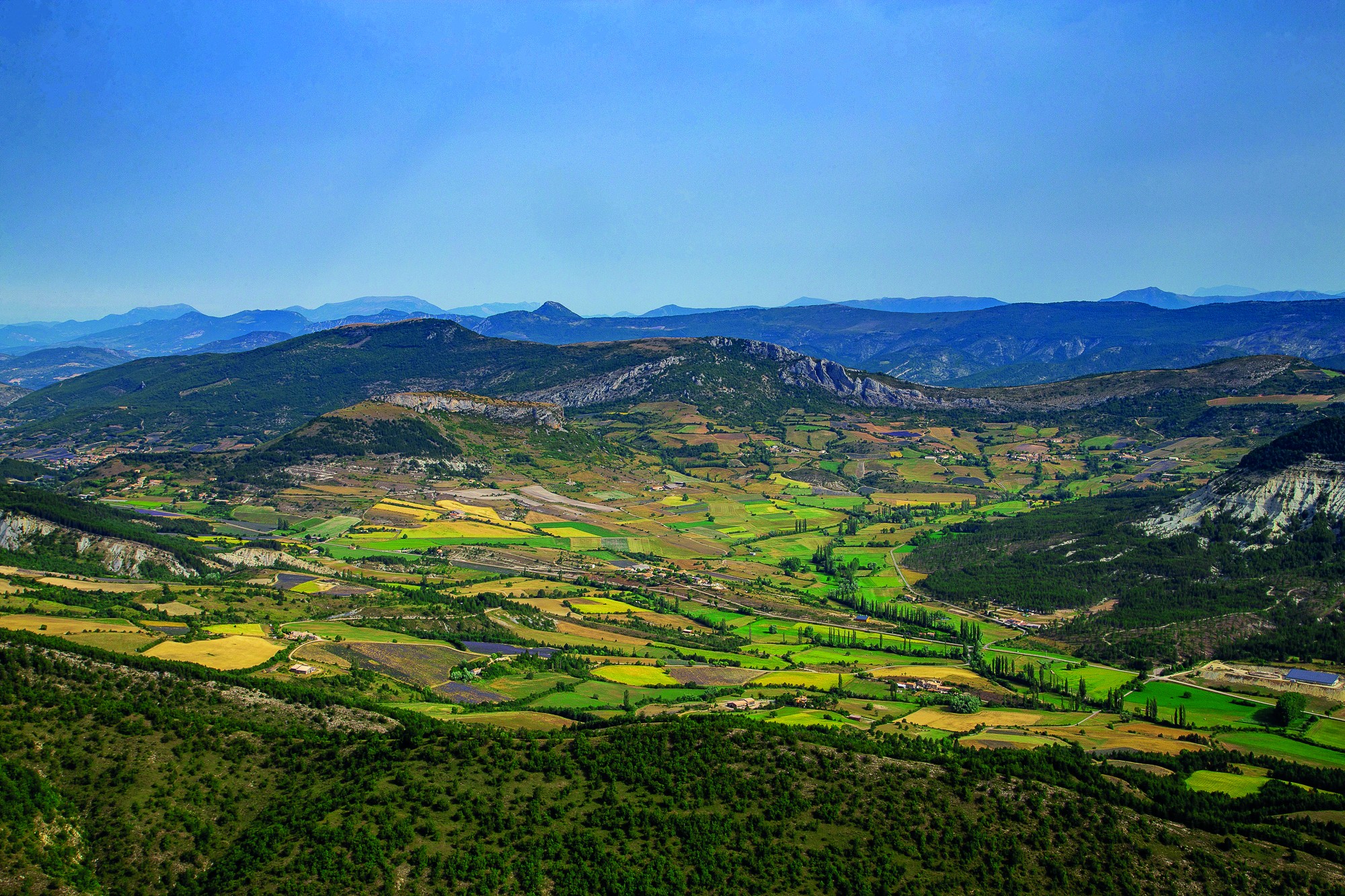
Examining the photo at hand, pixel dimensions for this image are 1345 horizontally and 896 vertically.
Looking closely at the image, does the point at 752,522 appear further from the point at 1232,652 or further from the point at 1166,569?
the point at 1232,652

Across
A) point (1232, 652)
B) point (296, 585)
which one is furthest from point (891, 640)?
point (296, 585)

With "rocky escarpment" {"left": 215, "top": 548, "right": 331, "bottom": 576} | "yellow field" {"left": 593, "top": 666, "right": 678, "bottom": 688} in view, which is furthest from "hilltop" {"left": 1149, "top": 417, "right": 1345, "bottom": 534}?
"rocky escarpment" {"left": 215, "top": 548, "right": 331, "bottom": 576}

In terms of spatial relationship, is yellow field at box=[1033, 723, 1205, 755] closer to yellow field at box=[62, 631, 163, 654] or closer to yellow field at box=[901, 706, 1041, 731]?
yellow field at box=[901, 706, 1041, 731]

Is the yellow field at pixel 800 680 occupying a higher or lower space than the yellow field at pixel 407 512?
lower

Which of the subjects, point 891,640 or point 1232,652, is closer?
point 1232,652

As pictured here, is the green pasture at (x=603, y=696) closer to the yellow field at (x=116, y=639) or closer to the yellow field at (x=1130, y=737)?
the yellow field at (x=1130, y=737)

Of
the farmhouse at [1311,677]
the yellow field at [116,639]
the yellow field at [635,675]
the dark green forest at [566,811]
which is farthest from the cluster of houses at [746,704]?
the farmhouse at [1311,677]

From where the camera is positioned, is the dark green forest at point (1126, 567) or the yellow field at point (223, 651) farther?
the dark green forest at point (1126, 567)
